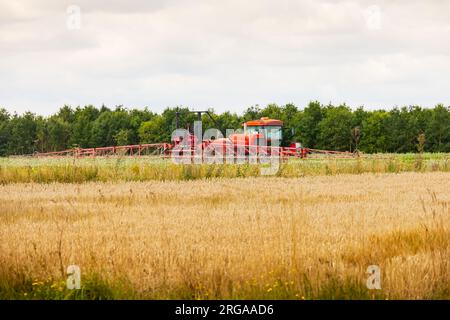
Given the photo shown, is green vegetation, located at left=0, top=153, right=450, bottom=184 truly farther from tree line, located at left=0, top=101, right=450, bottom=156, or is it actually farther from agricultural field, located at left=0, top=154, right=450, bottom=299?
tree line, located at left=0, top=101, right=450, bottom=156

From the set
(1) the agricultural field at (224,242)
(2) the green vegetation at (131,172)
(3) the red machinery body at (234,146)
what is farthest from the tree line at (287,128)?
(1) the agricultural field at (224,242)

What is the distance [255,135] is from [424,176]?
15023mm

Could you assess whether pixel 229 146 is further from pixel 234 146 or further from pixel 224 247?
pixel 224 247

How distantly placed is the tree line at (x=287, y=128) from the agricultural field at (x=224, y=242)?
118ft

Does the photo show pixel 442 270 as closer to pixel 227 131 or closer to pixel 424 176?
pixel 424 176

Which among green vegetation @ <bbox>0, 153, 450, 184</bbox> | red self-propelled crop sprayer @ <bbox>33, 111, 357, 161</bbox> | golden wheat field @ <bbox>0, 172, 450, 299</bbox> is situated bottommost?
golden wheat field @ <bbox>0, 172, 450, 299</bbox>

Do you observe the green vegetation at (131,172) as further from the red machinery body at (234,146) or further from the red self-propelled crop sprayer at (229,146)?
the red machinery body at (234,146)

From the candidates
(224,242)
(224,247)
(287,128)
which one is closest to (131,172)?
(224,242)

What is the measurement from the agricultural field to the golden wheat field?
19 mm

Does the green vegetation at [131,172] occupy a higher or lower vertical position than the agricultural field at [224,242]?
higher

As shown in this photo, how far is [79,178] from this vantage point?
22.2 m

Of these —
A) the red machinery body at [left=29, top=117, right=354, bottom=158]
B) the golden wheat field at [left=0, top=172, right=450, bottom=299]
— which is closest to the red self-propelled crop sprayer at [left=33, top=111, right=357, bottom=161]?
the red machinery body at [left=29, top=117, right=354, bottom=158]

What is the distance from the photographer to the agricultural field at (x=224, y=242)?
23.1 feet

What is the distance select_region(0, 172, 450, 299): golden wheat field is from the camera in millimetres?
7020
